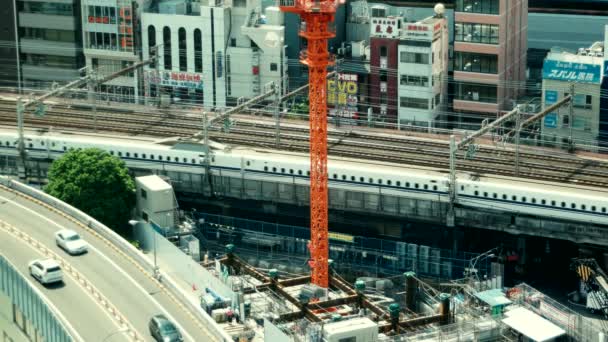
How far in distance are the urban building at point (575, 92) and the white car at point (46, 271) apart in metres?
43.4

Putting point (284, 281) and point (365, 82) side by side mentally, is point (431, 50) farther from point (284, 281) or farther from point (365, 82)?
point (284, 281)

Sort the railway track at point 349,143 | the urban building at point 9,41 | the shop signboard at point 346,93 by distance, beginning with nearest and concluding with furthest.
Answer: the railway track at point 349,143
the shop signboard at point 346,93
the urban building at point 9,41

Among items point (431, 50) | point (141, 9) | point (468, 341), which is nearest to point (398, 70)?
point (431, 50)

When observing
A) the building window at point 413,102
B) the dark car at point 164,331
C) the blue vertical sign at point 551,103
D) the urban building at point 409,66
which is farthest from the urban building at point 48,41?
the dark car at point 164,331

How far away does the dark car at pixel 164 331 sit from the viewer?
94.2m

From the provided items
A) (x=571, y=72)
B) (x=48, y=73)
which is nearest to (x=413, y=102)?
(x=571, y=72)

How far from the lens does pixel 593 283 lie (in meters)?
109

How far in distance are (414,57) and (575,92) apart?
1427 cm

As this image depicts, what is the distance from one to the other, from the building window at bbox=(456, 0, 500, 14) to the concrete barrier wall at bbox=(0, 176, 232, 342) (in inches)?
1515

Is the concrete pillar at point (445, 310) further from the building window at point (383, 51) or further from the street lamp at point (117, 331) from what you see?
the building window at point (383, 51)

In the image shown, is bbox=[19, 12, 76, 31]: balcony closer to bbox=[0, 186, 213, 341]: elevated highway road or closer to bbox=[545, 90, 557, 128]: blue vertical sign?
bbox=[0, 186, 213, 341]: elevated highway road

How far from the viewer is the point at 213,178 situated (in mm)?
126438

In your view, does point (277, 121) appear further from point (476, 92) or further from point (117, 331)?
point (117, 331)

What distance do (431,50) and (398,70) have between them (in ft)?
11.3
